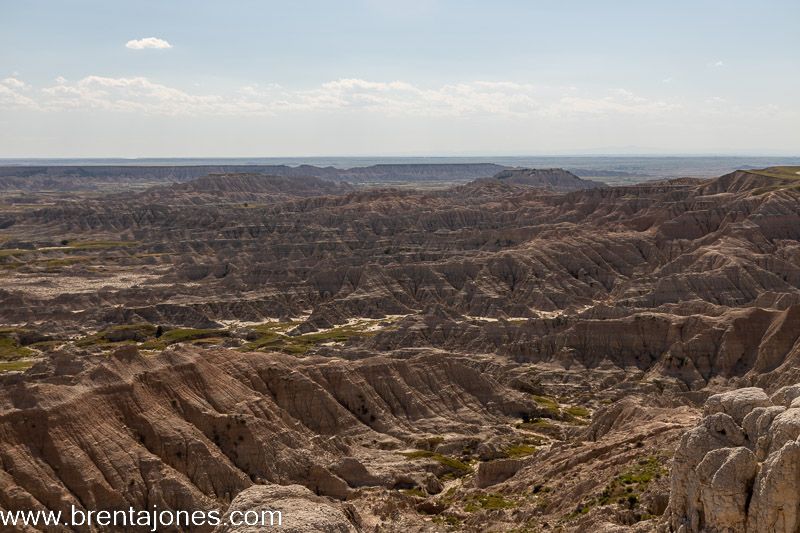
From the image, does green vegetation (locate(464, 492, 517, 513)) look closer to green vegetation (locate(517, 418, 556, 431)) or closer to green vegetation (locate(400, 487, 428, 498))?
green vegetation (locate(400, 487, 428, 498))

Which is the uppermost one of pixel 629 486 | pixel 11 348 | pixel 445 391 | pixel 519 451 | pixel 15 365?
pixel 629 486

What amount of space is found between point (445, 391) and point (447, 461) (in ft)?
48.8

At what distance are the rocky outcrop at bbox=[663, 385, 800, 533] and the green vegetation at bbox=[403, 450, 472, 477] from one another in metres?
37.0

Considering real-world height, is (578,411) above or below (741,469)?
below

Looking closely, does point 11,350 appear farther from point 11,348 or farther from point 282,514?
point 282,514

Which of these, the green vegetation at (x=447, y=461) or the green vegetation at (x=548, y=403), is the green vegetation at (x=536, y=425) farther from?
the green vegetation at (x=447, y=461)

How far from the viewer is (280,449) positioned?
66000 millimetres

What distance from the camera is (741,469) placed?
30047 mm

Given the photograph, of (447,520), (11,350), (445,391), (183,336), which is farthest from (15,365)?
(447,520)

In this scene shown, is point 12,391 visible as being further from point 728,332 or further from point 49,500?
point 728,332

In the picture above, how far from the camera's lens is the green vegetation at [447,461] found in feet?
234

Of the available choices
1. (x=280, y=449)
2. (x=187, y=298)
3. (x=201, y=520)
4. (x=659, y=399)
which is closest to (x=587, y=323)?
(x=659, y=399)

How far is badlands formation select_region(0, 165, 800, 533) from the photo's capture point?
41.9m

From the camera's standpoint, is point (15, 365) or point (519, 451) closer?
point (519, 451)
